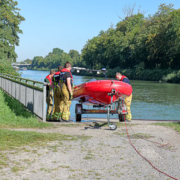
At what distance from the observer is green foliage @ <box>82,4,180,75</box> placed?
194ft

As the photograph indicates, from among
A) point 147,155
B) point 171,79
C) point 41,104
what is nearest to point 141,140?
point 147,155

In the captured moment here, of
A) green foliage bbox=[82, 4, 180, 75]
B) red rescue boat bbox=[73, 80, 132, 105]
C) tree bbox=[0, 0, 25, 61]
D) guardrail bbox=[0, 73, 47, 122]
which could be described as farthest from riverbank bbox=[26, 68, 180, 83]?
red rescue boat bbox=[73, 80, 132, 105]

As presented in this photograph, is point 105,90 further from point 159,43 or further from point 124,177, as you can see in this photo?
point 159,43

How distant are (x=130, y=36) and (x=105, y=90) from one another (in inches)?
2893

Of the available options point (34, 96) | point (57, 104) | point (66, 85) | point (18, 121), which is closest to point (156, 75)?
point (34, 96)

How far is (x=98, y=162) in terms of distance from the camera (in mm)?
5426

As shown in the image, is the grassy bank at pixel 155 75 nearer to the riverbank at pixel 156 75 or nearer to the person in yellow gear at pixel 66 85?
the riverbank at pixel 156 75

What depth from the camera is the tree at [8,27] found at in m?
46.4

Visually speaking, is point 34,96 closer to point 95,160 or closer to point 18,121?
point 18,121

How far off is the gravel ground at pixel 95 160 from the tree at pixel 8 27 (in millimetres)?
40508

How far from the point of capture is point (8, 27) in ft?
159

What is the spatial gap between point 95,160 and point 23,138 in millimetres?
1940

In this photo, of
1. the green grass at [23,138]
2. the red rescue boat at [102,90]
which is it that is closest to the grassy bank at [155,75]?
the red rescue boat at [102,90]

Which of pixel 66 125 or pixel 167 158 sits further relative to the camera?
pixel 66 125
